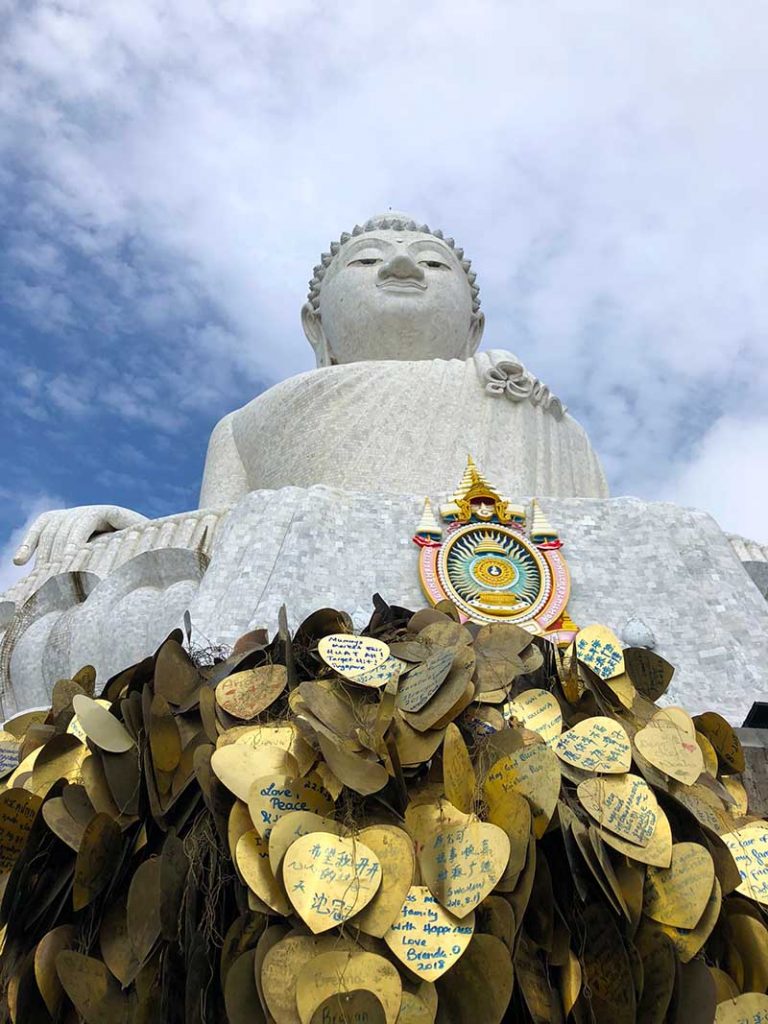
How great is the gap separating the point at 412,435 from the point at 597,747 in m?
5.60

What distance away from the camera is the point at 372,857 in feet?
6.08

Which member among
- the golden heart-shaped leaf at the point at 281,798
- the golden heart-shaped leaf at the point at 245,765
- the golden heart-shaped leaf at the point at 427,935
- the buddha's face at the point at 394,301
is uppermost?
the buddha's face at the point at 394,301

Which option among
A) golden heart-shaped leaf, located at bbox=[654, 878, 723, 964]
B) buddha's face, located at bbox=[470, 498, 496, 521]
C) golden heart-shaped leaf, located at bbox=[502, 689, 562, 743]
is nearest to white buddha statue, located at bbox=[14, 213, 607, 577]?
buddha's face, located at bbox=[470, 498, 496, 521]

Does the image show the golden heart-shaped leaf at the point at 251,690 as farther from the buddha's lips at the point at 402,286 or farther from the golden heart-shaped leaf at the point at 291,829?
the buddha's lips at the point at 402,286

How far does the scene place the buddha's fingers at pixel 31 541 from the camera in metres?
8.04

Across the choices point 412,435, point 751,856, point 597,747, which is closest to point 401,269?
point 412,435

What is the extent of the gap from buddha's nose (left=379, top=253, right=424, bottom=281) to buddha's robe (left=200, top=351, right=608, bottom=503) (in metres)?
1.32

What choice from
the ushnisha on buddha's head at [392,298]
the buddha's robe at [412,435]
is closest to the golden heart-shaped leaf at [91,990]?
the buddha's robe at [412,435]

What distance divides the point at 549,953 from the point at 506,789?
0.34 m

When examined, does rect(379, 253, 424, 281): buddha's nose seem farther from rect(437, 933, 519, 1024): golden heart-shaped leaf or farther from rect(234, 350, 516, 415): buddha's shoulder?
rect(437, 933, 519, 1024): golden heart-shaped leaf

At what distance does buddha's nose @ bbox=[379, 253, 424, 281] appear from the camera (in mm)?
9320

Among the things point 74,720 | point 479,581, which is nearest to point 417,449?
point 479,581

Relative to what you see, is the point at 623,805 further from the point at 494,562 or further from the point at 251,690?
the point at 494,562

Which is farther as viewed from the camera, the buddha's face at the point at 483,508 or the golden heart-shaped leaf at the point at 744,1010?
the buddha's face at the point at 483,508
